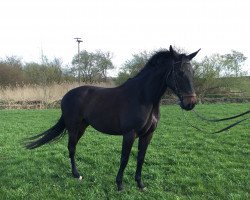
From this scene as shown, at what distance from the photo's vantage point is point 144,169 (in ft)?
17.7

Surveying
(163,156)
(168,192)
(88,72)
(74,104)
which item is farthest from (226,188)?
(88,72)

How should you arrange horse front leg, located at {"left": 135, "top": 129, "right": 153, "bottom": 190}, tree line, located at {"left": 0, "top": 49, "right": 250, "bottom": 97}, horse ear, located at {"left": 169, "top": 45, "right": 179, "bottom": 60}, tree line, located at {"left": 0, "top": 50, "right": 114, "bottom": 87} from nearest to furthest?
horse ear, located at {"left": 169, "top": 45, "right": 179, "bottom": 60}, horse front leg, located at {"left": 135, "top": 129, "right": 153, "bottom": 190}, tree line, located at {"left": 0, "top": 49, "right": 250, "bottom": 97}, tree line, located at {"left": 0, "top": 50, "right": 114, "bottom": 87}

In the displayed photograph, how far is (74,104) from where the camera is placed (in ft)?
16.7

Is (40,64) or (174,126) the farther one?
(40,64)

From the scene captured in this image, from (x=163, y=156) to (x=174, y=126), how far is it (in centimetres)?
442

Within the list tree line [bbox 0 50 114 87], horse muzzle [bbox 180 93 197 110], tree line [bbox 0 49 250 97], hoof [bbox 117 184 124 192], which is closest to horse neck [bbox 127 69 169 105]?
horse muzzle [bbox 180 93 197 110]

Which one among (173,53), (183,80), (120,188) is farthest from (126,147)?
(173,53)

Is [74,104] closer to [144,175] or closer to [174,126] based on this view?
[144,175]

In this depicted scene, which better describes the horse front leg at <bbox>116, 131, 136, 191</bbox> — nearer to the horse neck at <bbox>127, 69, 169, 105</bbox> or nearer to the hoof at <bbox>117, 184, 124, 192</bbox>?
the hoof at <bbox>117, 184, 124, 192</bbox>

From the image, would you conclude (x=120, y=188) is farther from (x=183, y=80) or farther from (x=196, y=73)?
(x=196, y=73)

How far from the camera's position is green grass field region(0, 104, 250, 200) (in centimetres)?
428

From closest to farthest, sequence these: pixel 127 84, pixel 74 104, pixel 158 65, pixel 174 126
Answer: pixel 158 65 → pixel 127 84 → pixel 74 104 → pixel 174 126

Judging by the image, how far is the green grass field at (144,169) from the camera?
428 centimetres

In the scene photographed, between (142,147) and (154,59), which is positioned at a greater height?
(154,59)
